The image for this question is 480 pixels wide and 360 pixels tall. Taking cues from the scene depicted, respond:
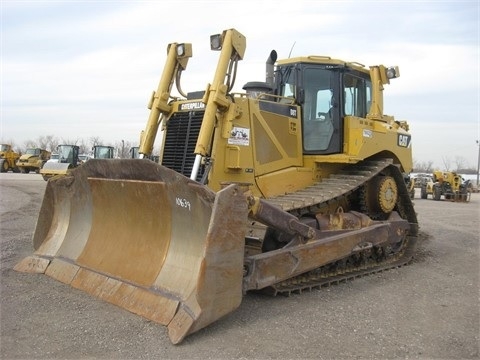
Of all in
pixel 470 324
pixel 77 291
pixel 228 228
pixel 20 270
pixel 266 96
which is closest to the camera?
pixel 228 228

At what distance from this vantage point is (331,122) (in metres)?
7.18

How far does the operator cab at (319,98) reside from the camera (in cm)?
716

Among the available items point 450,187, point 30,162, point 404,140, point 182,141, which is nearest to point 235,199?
point 182,141

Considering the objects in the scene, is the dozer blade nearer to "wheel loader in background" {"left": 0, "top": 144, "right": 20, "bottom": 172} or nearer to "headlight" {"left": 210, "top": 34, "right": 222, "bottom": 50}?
"headlight" {"left": 210, "top": 34, "right": 222, "bottom": 50}

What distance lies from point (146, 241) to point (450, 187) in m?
25.2

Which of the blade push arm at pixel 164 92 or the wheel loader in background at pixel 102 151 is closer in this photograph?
the blade push arm at pixel 164 92

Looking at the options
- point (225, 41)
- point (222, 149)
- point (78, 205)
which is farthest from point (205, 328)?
point (225, 41)

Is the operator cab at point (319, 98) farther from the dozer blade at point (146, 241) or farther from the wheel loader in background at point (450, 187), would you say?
the wheel loader in background at point (450, 187)

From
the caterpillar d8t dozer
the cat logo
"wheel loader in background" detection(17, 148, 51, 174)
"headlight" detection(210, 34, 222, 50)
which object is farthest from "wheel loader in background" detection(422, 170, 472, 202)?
"wheel loader in background" detection(17, 148, 51, 174)

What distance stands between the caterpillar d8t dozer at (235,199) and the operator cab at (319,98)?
0.8 inches

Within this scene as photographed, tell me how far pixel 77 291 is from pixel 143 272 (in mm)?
867

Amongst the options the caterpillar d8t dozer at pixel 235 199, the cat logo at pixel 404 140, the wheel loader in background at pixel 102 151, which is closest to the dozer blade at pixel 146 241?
the caterpillar d8t dozer at pixel 235 199

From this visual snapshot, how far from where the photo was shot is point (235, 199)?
173 inches

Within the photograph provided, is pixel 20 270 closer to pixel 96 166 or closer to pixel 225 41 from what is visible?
pixel 96 166
